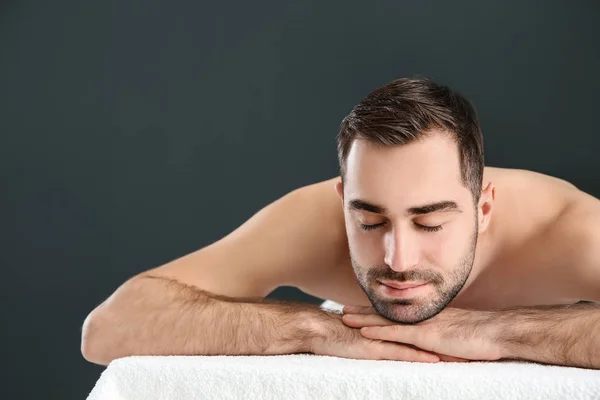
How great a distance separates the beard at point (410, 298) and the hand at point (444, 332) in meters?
0.01

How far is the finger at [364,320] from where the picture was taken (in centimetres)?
130

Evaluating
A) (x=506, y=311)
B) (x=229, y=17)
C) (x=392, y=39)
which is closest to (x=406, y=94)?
(x=506, y=311)

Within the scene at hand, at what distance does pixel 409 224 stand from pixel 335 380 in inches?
13.9

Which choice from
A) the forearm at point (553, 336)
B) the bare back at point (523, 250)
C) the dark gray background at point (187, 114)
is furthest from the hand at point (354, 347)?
the dark gray background at point (187, 114)

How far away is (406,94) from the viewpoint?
4.76 feet

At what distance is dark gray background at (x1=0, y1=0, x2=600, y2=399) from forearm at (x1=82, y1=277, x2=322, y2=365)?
3.49 ft

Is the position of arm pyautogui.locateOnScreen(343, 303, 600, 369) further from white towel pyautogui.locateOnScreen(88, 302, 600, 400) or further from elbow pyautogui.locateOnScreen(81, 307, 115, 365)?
elbow pyautogui.locateOnScreen(81, 307, 115, 365)

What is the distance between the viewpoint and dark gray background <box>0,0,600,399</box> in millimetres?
2273

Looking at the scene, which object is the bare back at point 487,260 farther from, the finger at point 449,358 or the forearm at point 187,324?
the finger at point 449,358

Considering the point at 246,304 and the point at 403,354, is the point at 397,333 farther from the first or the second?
the point at 246,304

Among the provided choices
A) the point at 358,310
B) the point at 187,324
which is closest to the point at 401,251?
the point at 358,310

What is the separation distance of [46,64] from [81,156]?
0.30 metres

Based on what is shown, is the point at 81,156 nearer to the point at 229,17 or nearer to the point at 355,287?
the point at 229,17

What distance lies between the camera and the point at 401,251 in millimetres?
1269
